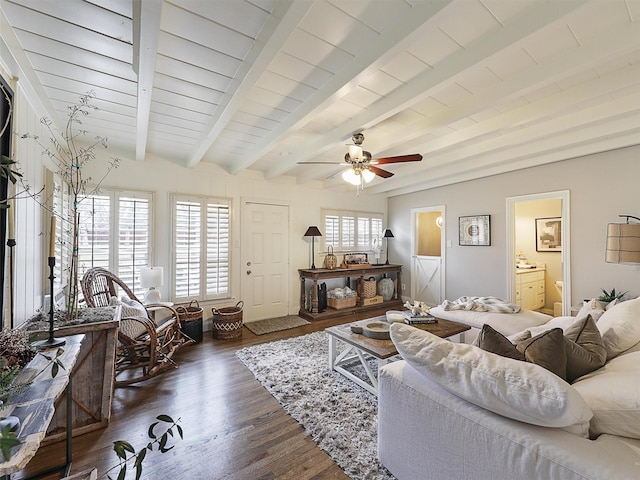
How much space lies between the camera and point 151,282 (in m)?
3.40

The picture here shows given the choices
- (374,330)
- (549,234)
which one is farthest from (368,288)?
(549,234)

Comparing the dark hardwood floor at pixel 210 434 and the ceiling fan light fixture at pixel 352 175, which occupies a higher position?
the ceiling fan light fixture at pixel 352 175

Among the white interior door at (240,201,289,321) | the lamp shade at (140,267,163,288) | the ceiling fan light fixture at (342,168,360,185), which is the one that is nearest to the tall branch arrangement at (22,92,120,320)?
the lamp shade at (140,267,163,288)

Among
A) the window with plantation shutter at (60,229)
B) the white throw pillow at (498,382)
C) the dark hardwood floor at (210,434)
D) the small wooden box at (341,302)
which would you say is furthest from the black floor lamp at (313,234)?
the white throw pillow at (498,382)

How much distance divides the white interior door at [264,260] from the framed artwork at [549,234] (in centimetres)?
504

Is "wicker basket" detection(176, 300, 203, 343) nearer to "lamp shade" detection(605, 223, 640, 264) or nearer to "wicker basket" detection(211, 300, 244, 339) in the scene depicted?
"wicker basket" detection(211, 300, 244, 339)

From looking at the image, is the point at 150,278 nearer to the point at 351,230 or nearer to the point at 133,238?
the point at 133,238

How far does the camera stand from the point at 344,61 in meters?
1.92

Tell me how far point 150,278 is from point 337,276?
2.99 m

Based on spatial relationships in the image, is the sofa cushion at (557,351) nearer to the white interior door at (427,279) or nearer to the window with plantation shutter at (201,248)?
the window with plantation shutter at (201,248)

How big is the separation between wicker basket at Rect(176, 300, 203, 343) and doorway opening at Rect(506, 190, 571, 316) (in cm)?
464

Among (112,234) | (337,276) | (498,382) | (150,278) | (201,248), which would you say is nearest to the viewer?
(498,382)

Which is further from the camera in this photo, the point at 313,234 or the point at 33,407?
the point at 313,234

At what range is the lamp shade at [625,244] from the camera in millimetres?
2663
